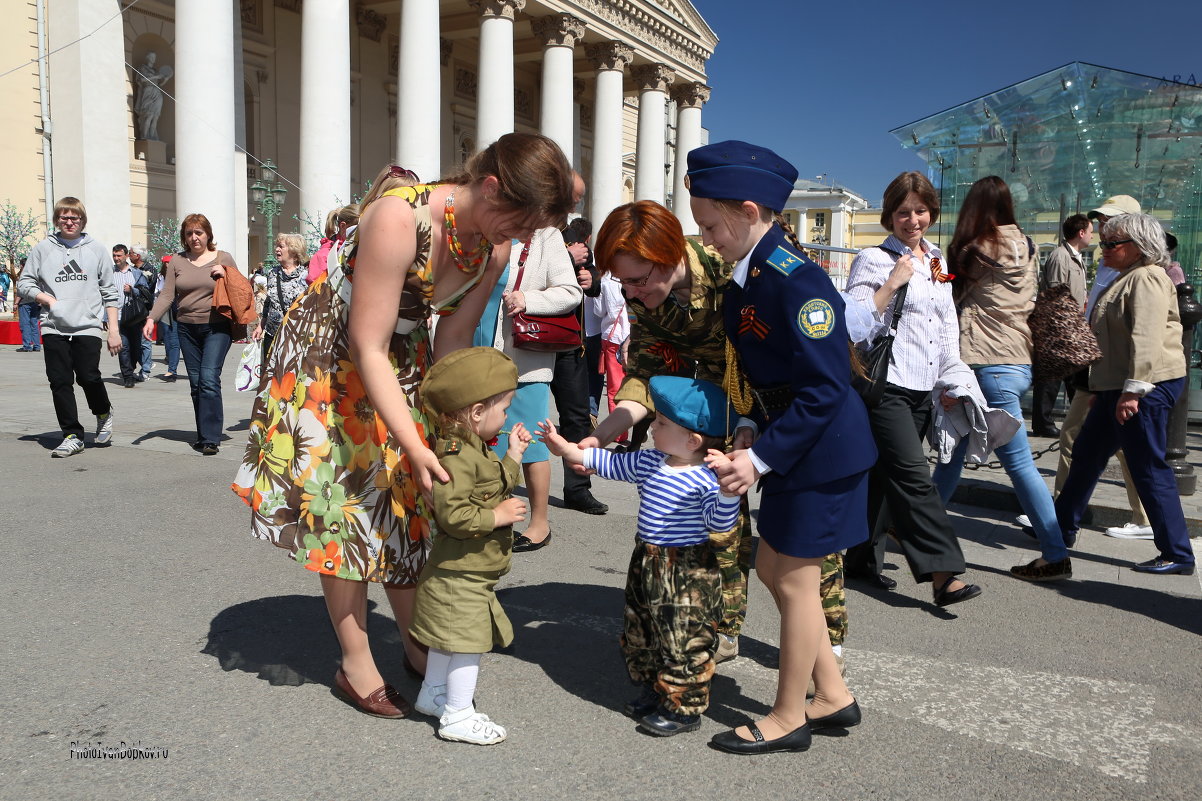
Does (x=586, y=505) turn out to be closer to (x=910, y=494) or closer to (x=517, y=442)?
(x=910, y=494)

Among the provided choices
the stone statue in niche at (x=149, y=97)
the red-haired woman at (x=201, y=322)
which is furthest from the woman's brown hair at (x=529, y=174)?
the stone statue in niche at (x=149, y=97)

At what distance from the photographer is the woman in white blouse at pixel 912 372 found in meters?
4.41

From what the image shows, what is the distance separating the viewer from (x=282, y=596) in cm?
437

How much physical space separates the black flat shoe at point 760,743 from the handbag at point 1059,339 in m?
3.23

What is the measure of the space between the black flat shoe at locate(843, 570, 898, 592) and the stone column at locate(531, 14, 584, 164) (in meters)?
31.2

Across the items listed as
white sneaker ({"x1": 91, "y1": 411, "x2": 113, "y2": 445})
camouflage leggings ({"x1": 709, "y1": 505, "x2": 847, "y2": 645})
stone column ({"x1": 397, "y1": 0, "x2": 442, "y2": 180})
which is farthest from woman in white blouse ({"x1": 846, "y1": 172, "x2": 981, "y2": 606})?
stone column ({"x1": 397, "y1": 0, "x2": 442, "y2": 180})

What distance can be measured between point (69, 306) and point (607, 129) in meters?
33.0

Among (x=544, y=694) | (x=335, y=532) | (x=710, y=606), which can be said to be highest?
(x=335, y=532)

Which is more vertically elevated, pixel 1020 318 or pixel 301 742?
pixel 1020 318

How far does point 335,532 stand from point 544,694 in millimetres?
914

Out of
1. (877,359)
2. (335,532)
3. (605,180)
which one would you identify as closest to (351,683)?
(335,532)

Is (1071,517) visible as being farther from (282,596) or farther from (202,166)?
(202,166)

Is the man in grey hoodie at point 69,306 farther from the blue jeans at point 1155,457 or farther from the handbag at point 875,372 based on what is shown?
the blue jeans at point 1155,457

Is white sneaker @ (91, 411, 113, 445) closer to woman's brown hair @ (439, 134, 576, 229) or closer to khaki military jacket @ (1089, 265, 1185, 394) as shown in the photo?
woman's brown hair @ (439, 134, 576, 229)
